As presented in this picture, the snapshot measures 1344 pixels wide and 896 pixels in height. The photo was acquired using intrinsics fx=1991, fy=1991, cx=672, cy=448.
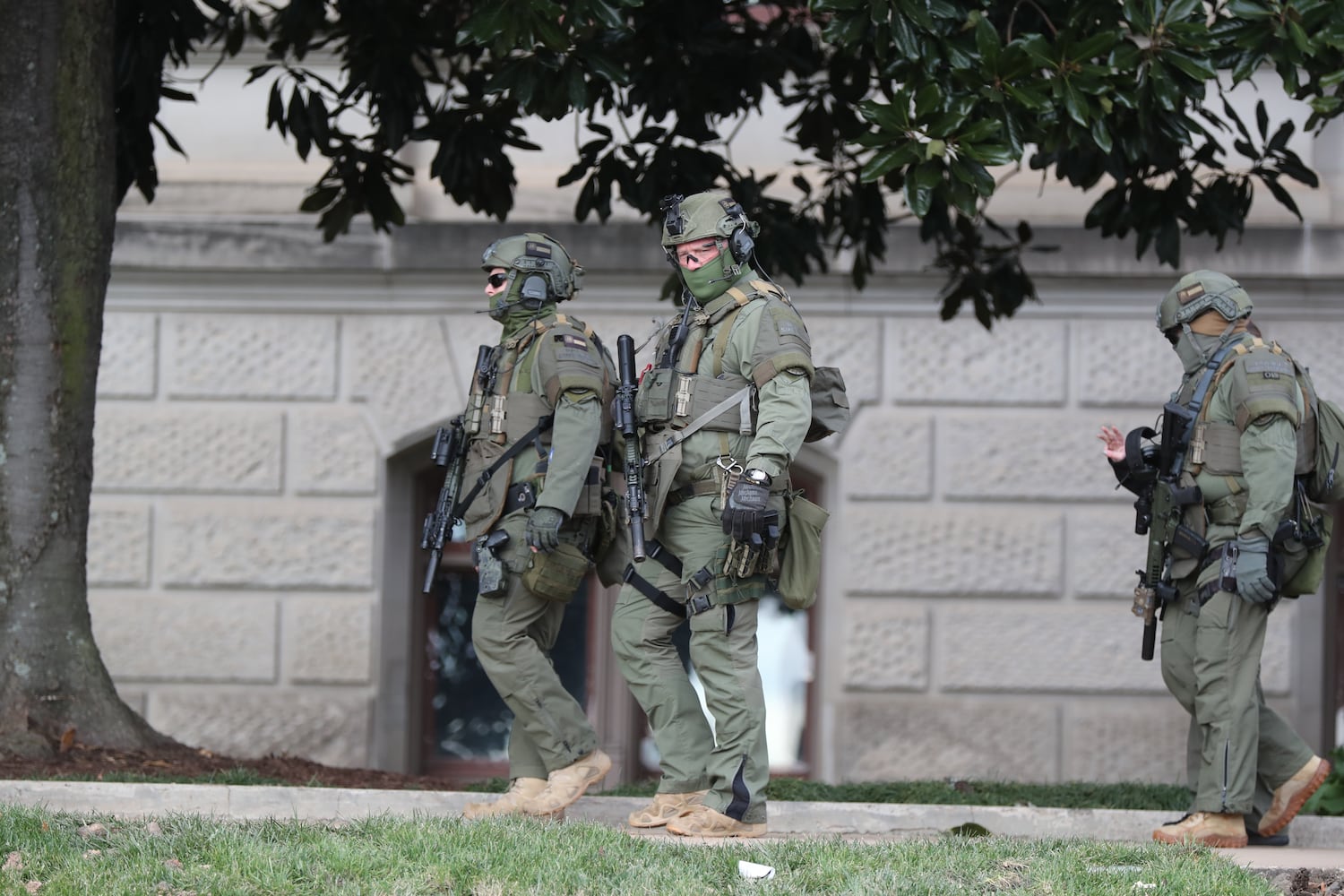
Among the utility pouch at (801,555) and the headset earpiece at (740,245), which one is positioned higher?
the headset earpiece at (740,245)

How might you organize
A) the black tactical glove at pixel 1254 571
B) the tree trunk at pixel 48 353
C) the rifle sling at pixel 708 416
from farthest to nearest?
the tree trunk at pixel 48 353
the black tactical glove at pixel 1254 571
the rifle sling at pixel 708 416

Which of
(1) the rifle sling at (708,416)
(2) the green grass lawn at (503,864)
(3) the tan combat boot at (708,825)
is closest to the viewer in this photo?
(2) the green grass lawn at (503,864)

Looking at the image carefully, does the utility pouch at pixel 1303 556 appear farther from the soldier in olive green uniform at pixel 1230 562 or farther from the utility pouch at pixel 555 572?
the utility pouch at pixel 555 572

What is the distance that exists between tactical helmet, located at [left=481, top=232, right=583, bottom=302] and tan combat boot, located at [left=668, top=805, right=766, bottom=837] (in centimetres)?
196

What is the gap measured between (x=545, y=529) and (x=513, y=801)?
103cm

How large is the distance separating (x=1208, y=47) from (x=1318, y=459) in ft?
5.12

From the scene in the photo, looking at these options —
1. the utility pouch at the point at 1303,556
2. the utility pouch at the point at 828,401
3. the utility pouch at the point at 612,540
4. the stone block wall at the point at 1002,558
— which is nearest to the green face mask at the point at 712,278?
the utility pouch at the point at 828,401

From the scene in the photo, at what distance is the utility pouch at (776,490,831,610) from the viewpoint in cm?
675

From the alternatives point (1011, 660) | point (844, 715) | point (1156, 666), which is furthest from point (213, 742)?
point (1156, 666)

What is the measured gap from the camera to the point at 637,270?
11.4 m

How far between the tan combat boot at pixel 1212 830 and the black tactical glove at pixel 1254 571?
31.9 inches

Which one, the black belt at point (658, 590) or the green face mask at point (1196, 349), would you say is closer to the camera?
the black belt at point (658, 590)

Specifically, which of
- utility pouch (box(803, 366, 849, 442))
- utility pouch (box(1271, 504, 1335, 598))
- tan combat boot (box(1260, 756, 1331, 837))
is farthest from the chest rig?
tan combat boot (box(1260, 756, 1331, 837))

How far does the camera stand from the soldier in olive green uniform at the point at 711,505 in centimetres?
663
